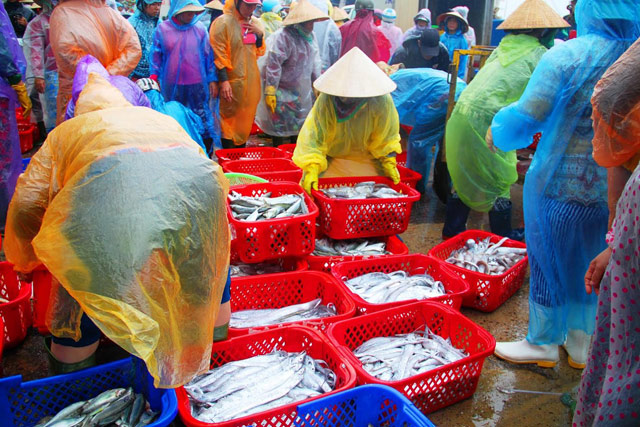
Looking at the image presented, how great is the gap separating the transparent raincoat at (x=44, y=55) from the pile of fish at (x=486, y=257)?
5189 millimetres

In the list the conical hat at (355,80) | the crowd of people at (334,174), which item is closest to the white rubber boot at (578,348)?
the crowd of people at (334,174)

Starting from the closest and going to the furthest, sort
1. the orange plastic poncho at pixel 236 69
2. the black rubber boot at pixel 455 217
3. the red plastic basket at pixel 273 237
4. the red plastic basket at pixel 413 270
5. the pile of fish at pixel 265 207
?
the red plastic basket at pixel 413 270, the red plastic basket at pixel 273 237, the pile of fish at pixel 265 207, the black rubber boot at pixel 455 217, the orange plastic poncho at pixel 236 69

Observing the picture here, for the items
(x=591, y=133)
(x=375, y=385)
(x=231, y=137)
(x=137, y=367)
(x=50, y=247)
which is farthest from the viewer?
(x=231, y=137)

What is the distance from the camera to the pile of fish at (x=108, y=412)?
A: 86.7 inches

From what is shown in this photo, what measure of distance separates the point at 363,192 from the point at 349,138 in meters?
0.66

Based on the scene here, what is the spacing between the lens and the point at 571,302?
10.2 ft

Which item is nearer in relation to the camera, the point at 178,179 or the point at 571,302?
the point at 178,179

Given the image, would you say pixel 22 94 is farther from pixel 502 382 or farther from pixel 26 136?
pixel 502 382

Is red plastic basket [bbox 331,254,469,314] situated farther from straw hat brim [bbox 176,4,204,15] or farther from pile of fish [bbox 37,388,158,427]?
straw hat brim [bbox 176,4,204,15]

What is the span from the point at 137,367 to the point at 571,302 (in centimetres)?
256

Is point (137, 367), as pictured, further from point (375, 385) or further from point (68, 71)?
point (68, 71)

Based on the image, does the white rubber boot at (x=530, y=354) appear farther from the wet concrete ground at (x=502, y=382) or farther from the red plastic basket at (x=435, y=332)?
the red plastic basket at (x=435, y=332)

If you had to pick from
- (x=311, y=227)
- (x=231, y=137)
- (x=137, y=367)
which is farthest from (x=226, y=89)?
(x=137, y=367)

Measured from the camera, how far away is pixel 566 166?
2.82 m
